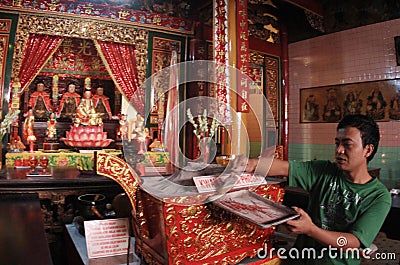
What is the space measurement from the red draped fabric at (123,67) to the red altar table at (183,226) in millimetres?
5104

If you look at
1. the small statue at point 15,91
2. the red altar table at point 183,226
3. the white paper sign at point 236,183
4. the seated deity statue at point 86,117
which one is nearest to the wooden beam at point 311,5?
the seated deity statue at point 86,117

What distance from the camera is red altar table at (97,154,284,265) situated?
124 cm

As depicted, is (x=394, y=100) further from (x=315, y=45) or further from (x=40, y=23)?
(x=40, y=23)

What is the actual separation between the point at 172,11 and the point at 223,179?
20.5ft

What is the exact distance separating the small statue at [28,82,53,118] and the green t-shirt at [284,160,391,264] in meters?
7.22

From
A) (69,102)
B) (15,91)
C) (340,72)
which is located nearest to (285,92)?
(340,72)

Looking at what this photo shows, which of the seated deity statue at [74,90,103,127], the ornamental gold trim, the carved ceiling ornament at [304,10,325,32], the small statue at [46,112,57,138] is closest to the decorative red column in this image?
the carved ceiling ornament at [304,10,325,32]

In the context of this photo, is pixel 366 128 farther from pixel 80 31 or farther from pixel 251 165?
pixel 80 31

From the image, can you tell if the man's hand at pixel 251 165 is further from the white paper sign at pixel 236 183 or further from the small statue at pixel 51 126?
the small statue at pixel 51 126

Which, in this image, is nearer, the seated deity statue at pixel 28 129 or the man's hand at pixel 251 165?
the man's hand at pixel 251 165

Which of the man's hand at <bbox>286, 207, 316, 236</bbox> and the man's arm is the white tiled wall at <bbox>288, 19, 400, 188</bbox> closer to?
the man's arm
